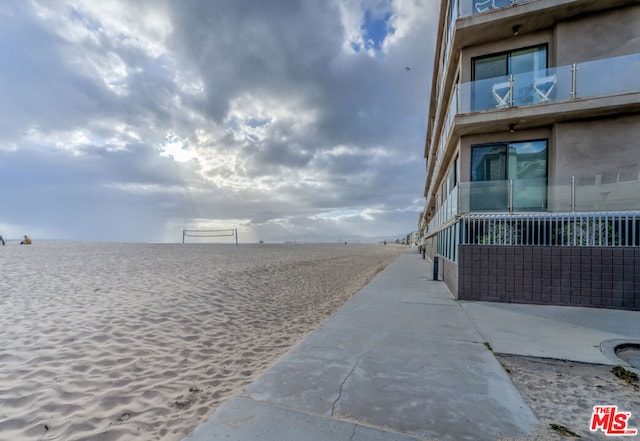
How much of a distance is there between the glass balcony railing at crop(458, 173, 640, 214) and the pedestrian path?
5105 millimetres

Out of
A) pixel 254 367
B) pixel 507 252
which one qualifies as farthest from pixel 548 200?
pixel 254 367

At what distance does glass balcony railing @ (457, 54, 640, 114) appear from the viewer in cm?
910

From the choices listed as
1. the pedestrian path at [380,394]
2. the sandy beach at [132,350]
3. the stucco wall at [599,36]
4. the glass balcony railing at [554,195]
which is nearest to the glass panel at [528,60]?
the stucco wall at [599,36]

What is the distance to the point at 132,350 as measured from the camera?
492cm

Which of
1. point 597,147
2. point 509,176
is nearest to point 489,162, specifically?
point 509,176

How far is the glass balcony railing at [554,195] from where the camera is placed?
801cm

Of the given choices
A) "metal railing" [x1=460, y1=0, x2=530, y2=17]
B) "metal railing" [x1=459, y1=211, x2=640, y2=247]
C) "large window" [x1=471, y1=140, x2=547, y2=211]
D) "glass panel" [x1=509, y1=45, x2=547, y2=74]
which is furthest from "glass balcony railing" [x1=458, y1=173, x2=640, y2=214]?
"metal railing" [x1=460, y1=0, x2=530, y2=17]

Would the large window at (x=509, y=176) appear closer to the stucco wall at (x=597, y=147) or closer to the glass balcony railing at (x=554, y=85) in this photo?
the stucco wall at (x=597, y=147)

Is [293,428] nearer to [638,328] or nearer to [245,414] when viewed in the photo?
[245,414]

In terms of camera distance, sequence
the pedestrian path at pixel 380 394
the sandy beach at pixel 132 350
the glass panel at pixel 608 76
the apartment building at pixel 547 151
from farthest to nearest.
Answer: the glass panel at pixel 608 76, the apartment building at pixel 547 151, the sandy beach at pixel 132 350, the pedestrian path at pixel 380 394

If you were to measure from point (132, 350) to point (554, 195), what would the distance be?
1124cm

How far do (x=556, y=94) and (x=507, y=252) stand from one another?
5.82 meters

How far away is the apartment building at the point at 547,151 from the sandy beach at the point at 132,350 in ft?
17.2

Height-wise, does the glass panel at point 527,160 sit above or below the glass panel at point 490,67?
below
